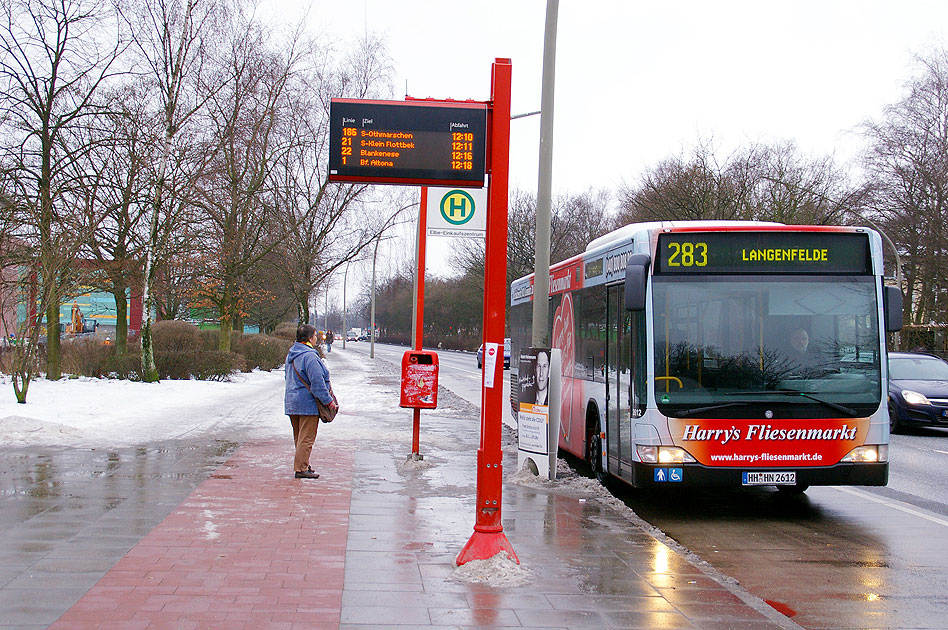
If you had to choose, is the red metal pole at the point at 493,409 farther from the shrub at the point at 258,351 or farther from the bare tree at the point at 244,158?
the shrub at the point at 258,351

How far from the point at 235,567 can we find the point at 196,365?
68.1 feet

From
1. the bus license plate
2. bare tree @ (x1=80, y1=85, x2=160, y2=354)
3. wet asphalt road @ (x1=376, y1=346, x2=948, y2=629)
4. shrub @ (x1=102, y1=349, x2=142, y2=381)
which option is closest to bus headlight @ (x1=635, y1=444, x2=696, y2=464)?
the bus license plate

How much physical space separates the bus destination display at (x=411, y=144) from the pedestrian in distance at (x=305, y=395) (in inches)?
130

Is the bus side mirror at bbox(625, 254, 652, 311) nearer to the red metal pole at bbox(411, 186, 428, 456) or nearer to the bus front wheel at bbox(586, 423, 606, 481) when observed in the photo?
the bus front wheel at bbox(586, 423, 606, 481)

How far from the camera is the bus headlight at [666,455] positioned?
8.30 m

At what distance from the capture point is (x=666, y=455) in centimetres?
830

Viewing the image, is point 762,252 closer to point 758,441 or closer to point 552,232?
point 758,441

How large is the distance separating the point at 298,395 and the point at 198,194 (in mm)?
18406

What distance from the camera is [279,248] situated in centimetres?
3288

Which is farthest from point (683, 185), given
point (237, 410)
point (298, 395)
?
point (298, 395)

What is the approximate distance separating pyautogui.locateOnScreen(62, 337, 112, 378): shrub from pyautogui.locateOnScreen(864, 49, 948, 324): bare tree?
3034cm

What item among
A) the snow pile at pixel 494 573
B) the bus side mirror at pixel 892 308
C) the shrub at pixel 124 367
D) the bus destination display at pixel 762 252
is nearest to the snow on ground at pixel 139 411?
the shrub at pixel 124 367

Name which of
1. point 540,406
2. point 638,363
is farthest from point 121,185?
point 638,363

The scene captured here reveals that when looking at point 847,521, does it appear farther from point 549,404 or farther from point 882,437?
point 549,404
